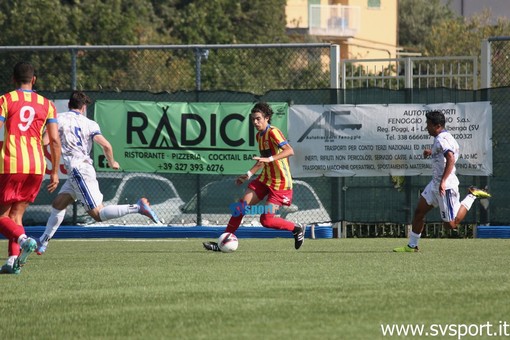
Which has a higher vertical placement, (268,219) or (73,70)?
(73,70)

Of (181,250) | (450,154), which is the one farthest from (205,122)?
(450,154)

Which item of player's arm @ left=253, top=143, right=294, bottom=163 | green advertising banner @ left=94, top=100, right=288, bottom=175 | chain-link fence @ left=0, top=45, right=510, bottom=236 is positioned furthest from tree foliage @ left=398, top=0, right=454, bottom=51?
player's arm @ left=253, top=143, right=294, bottom=163

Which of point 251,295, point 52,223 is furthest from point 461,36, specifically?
point 251,295

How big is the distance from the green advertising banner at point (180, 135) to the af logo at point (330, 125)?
458 millimetres

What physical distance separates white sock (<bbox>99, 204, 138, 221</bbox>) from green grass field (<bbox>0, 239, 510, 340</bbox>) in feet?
1.64

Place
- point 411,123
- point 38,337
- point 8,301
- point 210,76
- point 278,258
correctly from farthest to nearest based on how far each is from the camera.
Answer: point 210,76, point 411,123, point 278,258, point 8,301, point 38,337

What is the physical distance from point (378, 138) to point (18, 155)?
8.38m

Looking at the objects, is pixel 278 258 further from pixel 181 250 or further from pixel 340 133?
pixel 340 133

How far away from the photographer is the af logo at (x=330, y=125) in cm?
1878

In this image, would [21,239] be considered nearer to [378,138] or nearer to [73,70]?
[73,70]

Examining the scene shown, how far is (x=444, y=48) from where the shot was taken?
158ft

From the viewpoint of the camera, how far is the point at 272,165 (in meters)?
14.6

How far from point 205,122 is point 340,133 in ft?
6.93

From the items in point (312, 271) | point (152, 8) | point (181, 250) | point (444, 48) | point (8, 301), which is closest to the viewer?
point (8, 301)
